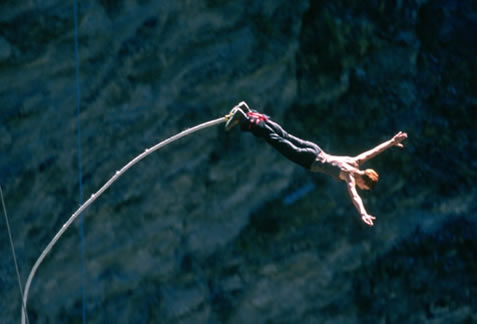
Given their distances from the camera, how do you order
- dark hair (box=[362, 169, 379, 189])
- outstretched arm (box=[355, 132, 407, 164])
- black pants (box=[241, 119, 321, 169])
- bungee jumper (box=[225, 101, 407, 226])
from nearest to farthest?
outstretched arm (box=[355, 132, 407, 164])
dark hair (box=[362, 169, 379, 189])
bungee jumper (box=[225, 101, 407, 226])
black pants (box=[241, 119, 321, 169])

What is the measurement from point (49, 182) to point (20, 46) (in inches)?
81.5

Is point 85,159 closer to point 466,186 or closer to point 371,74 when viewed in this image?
point 371,74

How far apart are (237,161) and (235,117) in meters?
5.11

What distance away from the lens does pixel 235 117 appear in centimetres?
817

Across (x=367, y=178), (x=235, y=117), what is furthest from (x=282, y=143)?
(x=367, y=178)

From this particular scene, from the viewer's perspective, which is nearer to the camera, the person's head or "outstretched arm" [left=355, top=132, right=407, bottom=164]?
"outstretched arm" [left=355, top=132, right=407, bottom=164]

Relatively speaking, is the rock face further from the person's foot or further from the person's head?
the person's head

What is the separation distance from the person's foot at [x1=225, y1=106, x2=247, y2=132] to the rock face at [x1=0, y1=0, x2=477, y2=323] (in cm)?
471

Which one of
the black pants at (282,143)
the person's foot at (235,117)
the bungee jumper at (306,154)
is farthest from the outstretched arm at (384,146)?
the person's foot at (235,117)

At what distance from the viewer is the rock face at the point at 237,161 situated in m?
12.5

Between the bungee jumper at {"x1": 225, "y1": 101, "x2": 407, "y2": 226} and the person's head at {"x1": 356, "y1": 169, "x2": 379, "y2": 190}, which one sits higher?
the bungee jumper at {"x1": 225, "y1": 101, "x2": 407, "y2": 226}

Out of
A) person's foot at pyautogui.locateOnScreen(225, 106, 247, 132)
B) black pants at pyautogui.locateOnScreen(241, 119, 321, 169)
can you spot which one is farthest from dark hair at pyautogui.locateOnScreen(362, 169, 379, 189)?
person's foot at pyautogui.locateOnScreen(225, 106, 247, 132)

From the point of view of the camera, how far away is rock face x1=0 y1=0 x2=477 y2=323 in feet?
40.9

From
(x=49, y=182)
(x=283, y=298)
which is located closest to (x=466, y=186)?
(x=283, y=298)
